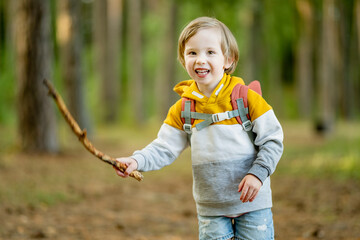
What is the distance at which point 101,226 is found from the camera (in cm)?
500

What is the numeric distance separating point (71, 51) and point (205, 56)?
10.5 metres

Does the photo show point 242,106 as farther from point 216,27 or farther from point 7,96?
point 7,96

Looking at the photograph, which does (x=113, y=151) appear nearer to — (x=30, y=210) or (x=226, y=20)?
(x=30, y=210)

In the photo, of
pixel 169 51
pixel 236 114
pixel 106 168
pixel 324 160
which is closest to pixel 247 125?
pixel 236 114

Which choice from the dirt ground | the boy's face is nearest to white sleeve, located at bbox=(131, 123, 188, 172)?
the boy's face

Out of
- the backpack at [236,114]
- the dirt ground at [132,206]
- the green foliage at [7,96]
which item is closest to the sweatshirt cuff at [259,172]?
the backpack at [236,114]

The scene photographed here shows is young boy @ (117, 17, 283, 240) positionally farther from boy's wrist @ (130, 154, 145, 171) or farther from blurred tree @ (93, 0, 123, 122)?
blurred tree @ (93, 0, 123, 122)

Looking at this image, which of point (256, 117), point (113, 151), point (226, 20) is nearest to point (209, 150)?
point (256, 117)

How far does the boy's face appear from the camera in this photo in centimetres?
277

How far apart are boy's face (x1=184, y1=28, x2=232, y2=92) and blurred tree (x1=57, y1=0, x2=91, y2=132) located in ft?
33.9

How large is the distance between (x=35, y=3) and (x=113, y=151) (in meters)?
4.31

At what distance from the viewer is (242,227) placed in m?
2.77

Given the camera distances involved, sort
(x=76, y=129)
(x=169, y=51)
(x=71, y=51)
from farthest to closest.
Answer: (x=169, y=51) → (x=71, y=51) → (x=76, y=129)

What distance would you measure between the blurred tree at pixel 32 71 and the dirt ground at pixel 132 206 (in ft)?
1.79
